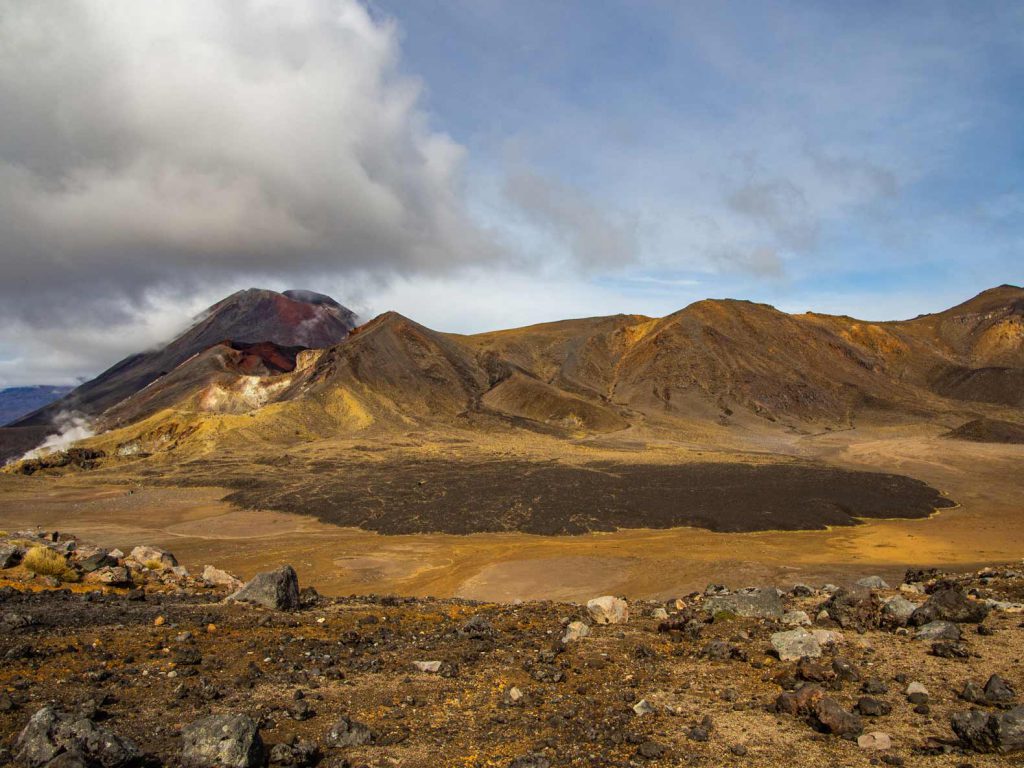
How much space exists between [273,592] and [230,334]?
478 feet

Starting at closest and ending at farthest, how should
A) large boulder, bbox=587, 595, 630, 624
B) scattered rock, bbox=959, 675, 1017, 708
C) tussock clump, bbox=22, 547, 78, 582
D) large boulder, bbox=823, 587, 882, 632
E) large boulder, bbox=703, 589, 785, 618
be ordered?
scattered rock, bbox=959, 675, 1017, 708 < large boulder, bbox=823, 587, 882, 632 < large boulder, bbox=703, 589, 785, 618 < large boulder, bbox=587, 595, 630, 624 < tussock clump, bbox=22, 547, 78, 582

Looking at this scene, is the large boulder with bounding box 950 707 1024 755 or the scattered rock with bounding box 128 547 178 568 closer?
the large boulder with bounding box 950 707 1024 755

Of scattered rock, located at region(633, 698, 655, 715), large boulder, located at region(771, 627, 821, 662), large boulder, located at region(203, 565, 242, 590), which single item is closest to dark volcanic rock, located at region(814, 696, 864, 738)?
scattered rock, located at region(633, 698, 655, 715)

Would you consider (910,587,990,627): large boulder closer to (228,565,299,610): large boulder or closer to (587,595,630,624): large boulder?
(587,595,630,624): large boulder

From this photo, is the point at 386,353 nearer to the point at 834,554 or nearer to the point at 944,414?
the point at 834,554

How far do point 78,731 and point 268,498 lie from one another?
37.7 m

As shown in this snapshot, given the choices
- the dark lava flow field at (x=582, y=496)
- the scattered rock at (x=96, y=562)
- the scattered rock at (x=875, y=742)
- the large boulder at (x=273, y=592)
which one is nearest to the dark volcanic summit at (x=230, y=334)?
the dark lava flow field at (x=582, y=496)

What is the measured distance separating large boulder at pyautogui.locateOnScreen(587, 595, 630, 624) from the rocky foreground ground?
0.11 ft

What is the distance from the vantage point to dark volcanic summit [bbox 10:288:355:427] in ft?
378

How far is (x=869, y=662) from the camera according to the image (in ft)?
24.5

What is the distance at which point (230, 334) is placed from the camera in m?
142

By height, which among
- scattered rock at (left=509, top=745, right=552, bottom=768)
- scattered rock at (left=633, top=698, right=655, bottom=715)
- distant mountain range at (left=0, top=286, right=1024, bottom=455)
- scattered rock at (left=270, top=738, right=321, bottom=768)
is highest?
distant mountain range at (left=0, top=286, right=1024, bottom=455)

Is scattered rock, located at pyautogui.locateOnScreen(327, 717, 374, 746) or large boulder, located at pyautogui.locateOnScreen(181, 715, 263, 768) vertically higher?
large boulder, located at pyautogui.locateOnScreen(181, 715, 263, 768)

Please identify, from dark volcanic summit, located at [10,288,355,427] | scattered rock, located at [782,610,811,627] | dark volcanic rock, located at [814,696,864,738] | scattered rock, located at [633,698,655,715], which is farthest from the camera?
dark volcanic summit, located at [10,288,355,427]
